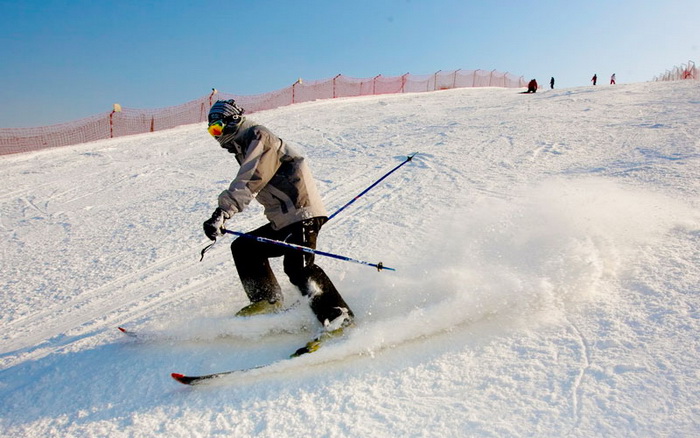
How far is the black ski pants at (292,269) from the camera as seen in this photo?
308 cm

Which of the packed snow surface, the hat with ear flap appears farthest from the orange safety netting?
the hat with ear flap

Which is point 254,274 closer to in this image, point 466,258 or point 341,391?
point 341,391

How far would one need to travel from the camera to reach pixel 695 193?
4.80m

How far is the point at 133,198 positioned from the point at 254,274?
489 centimetres

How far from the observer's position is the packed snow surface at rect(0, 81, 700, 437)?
2307 millimetres

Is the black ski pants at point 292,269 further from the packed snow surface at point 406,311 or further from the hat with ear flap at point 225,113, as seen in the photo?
the hat with ear flap at point 225,113

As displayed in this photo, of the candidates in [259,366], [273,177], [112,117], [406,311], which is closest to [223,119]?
[273,177]

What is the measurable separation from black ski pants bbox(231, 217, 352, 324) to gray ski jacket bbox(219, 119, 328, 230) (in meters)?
0.10

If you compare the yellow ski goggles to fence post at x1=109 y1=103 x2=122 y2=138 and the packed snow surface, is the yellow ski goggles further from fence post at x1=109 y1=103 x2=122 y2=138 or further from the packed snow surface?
fence post at x1=109 y1=103 x2=122 y2=138

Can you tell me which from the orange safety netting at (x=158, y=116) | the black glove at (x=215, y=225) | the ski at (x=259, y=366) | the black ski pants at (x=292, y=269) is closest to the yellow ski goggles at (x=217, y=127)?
the black glove at (x=215, y=225)

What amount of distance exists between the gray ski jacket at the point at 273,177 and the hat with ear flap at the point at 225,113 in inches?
2.8

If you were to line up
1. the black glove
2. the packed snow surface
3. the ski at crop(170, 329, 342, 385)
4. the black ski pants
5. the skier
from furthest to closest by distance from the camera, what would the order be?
the black ski pants
the skier
the black glove
the ski at crop(170, 329, 342, 385)
the packed snow surface

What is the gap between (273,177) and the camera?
3.12 m

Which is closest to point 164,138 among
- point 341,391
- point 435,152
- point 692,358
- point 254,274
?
point 435,152
